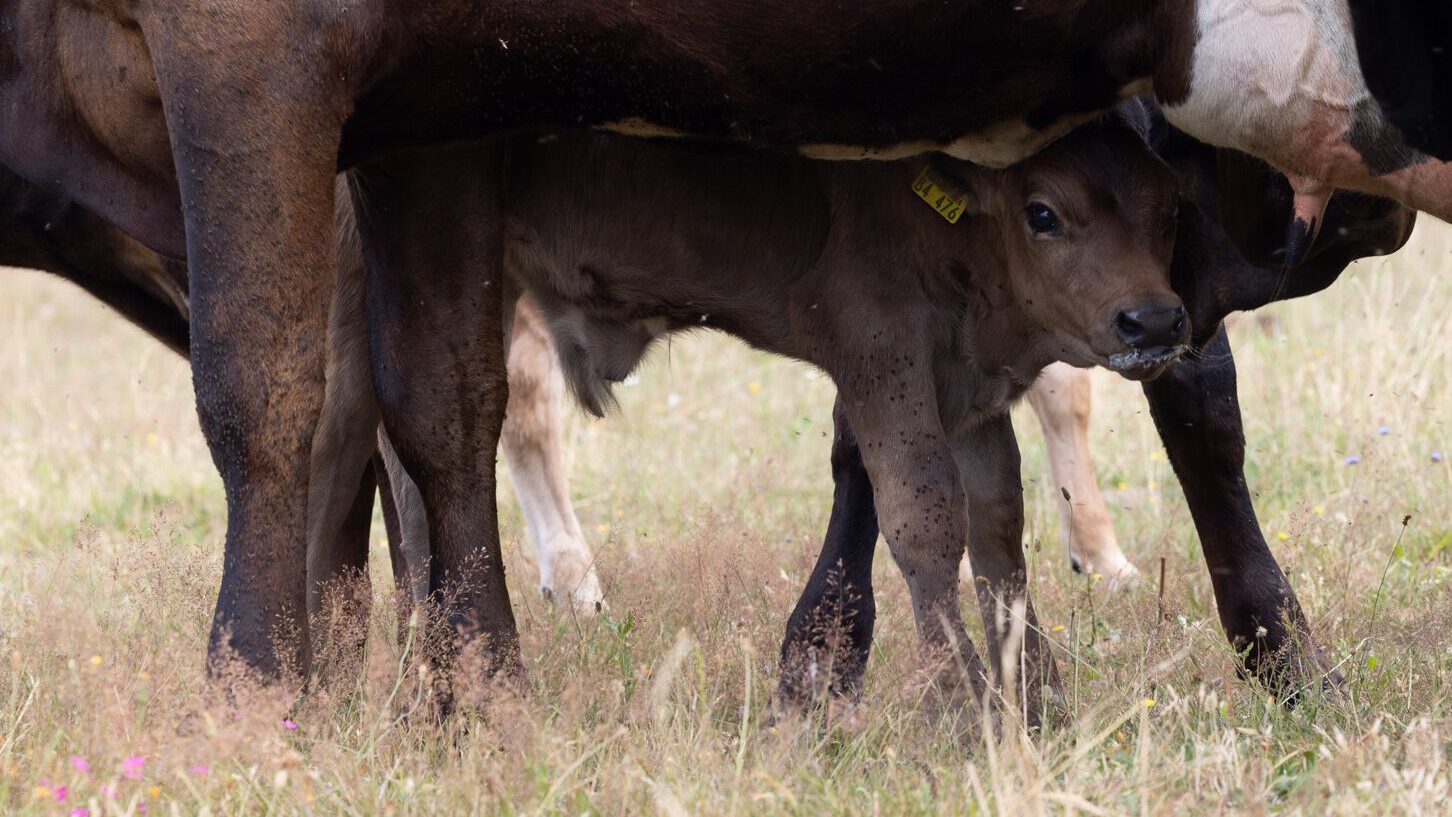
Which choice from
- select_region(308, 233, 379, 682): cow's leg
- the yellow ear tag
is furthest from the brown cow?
select_region(308, 233, 379, 682): cow's leg

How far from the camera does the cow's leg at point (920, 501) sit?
14.8 ft

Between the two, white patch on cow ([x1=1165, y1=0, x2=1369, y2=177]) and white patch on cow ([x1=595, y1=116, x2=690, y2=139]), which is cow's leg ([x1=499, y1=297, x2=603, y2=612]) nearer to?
white patch on cow ([x1=595, y1=116, x2=690, y2=139])

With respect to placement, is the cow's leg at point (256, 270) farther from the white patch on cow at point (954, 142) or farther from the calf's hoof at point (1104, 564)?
the calf's hoof at point (1104, 564)

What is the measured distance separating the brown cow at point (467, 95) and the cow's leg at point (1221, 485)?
1156mm

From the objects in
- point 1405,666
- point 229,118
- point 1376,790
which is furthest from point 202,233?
point 1405,666

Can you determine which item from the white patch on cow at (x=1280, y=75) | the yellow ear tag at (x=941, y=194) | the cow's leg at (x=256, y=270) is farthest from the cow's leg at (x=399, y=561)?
the white patch on cow at (x=1280, y=75)

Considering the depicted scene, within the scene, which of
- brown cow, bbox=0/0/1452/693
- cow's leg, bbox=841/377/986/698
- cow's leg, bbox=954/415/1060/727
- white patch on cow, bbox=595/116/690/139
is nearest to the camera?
brown cow, bbox=0/0/1452/693

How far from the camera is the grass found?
11.5 ft

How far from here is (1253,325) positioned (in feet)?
32.1

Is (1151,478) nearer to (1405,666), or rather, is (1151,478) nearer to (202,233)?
(1405,666)

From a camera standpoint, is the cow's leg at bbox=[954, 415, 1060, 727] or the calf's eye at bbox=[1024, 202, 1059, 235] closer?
the calf's eye at bbox=[1024, 202, 1059, 235]

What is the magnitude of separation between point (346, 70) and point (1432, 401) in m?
5.13

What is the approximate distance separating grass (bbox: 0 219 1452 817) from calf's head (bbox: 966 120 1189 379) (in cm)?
76

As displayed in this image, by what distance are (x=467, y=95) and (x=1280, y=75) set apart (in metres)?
1.67
